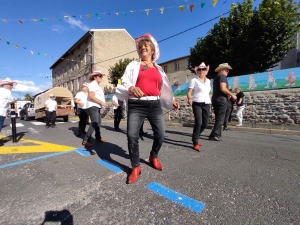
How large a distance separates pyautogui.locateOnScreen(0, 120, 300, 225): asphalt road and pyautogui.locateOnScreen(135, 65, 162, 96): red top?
1.15 meters

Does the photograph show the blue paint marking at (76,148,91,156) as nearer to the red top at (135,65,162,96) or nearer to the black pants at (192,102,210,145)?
the red top at (135,65,162,96)

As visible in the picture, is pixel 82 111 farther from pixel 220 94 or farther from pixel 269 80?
pixel 269 80

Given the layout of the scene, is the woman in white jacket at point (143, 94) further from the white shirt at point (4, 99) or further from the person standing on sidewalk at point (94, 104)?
the white shirt at point (4, 99)

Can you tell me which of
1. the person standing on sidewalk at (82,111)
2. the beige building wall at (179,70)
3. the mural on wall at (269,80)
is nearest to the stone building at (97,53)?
the beige building wall at (179,70)

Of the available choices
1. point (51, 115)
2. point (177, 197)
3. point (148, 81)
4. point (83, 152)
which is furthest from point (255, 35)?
Answer: point (51, 115)

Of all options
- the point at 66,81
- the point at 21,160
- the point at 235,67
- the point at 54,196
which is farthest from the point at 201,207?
the point at 66,81

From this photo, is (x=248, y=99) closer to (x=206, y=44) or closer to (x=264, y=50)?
(x=264, y=50)

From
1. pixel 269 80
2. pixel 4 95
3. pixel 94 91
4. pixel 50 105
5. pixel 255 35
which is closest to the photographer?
pixel 94 91

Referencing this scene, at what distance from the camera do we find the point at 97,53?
22.0 m

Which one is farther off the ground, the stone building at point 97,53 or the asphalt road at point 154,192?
the stone building at point 97,53

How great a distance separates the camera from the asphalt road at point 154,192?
57.2 inches

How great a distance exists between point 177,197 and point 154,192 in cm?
26

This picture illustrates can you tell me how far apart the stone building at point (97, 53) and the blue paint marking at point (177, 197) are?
724 inches

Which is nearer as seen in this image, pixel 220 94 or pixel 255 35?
pixel 220 94
